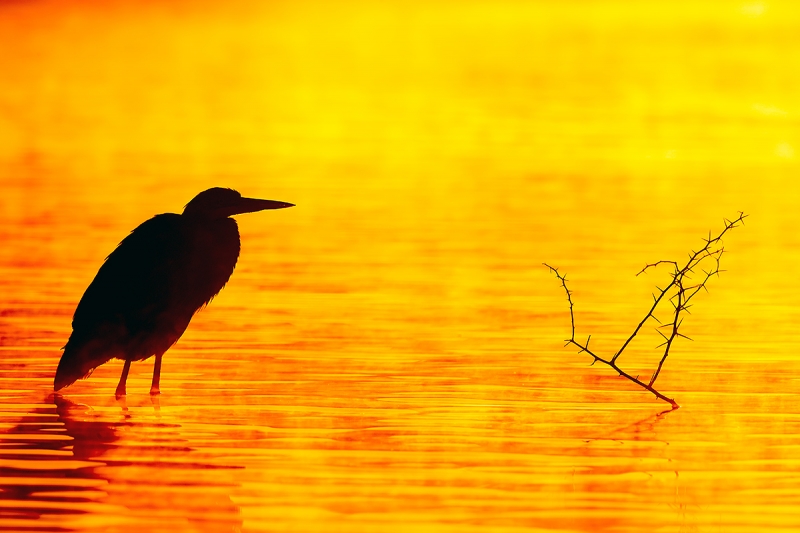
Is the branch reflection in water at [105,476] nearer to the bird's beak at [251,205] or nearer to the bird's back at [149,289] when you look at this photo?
the bird's back at [149,289]

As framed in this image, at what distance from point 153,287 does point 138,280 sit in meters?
0.11

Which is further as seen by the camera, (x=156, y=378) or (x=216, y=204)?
(x=216, y=204)

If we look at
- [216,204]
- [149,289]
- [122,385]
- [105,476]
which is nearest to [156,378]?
[122,385]

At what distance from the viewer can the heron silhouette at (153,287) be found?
11.4 metres

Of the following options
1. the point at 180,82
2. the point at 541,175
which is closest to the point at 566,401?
the point at 541,175

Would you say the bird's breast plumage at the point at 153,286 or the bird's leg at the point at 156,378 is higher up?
the bird's breast plumage at the point at 153,286

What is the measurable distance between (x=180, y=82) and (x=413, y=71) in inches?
204

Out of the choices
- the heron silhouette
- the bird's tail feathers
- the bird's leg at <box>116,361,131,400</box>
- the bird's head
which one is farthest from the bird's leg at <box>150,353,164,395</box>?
the bird's head

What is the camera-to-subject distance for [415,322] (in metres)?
14.1

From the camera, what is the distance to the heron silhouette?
1143 cm

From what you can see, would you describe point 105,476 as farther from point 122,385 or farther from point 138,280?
point 138,280

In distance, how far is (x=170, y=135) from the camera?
3081 centimetres

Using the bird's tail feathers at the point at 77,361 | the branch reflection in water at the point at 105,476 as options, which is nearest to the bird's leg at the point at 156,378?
the bird's tail feathers at the point at 77,361

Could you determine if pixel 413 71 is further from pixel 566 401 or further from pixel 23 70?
pixel 566 401
